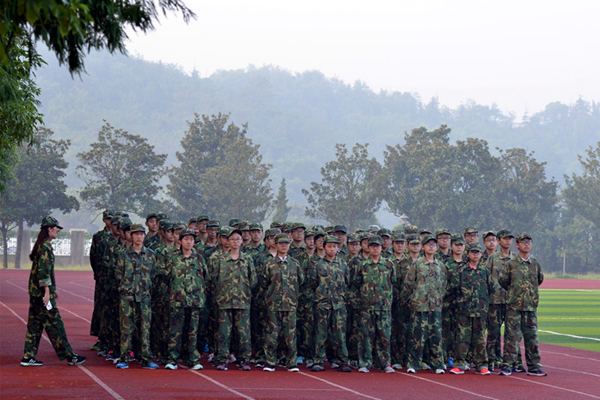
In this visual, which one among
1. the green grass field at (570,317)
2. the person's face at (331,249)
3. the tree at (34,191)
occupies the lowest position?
the green grass field at (570,317)

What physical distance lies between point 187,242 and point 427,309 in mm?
3382

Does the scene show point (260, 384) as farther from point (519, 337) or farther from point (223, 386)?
point (519, 337)

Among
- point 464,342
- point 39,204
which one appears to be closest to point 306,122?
point 39,204

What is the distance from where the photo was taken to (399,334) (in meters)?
11.3

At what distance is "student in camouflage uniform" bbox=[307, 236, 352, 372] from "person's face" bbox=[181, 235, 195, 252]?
1689mm

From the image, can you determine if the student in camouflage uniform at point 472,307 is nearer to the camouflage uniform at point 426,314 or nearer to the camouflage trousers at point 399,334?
the camouflage uniform at point 426,314

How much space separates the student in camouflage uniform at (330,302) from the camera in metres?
10.7

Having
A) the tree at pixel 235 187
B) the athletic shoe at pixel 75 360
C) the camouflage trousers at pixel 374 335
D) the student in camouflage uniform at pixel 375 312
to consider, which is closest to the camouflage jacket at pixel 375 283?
the student in camouflage uniform at pixel 375 312

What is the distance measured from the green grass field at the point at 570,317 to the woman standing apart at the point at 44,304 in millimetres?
9928

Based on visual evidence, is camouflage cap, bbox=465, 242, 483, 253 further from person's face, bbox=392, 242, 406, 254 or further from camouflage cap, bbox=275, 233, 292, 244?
camouflage cap, bbox=275, 233, 292, 244

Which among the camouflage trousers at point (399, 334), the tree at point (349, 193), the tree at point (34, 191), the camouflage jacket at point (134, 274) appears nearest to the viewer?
the camouflage jacket at point (134, 274)

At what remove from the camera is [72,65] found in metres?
5.47

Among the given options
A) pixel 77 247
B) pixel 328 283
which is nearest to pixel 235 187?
pixel 77 247

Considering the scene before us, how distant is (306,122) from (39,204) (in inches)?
4434
